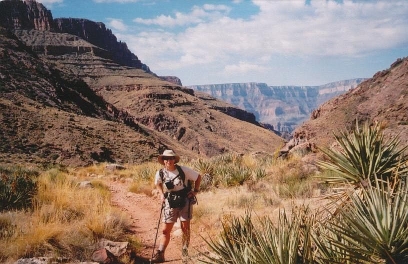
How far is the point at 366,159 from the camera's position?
3.98 metres

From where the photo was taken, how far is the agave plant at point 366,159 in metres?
3.89

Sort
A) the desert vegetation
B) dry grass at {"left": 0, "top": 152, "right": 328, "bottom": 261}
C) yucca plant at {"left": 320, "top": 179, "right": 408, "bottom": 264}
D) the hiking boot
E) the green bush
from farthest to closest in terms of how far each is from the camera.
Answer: the green bush < the hiking boot < dry grass at {"left": 0, "top": 152, "right": 328, "bottom": 261} < the desert vegetation < yucca plant at {"left": 320, "top": 179, "right": 408, "bottom": 264}

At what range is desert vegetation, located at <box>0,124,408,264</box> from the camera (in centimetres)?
238

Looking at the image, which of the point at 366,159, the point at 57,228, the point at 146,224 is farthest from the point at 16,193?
the point at 366,159

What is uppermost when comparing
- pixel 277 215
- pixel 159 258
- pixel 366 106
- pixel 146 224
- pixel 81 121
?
pixel 366 106

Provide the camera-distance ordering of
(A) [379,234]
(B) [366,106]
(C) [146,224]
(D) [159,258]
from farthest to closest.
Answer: (B) [366,106] → (C) [146,224] → (D) [159,258] → (A) [379,234]

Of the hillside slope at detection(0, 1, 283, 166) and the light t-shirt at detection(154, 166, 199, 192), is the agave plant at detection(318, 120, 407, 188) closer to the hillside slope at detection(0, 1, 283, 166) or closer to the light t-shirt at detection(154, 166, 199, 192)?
the light t-shirt at detection(154, 166, 199, 192)

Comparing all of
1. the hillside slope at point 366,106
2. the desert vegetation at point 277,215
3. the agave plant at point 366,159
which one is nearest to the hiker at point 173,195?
the desert vegetation at point 277,215

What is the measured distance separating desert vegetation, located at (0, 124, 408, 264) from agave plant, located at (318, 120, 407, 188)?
0.04 feet

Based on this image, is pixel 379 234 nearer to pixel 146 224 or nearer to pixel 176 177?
pixel 176 177

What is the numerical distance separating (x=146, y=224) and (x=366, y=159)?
5.33 meters

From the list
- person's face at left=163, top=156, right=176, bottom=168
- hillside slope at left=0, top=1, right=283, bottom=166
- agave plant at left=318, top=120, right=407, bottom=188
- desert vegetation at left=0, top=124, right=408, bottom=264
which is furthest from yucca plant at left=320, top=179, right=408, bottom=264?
hillside slope at left=0, top=1, right=283, bottom=166

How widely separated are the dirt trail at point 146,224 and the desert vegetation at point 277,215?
0.28 m

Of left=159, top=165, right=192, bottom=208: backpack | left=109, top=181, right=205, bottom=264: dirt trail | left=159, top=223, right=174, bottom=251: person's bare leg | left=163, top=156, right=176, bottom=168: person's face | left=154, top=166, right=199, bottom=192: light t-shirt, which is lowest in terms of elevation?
left=109, top=181, right=205, bottom=264: dirt trail
